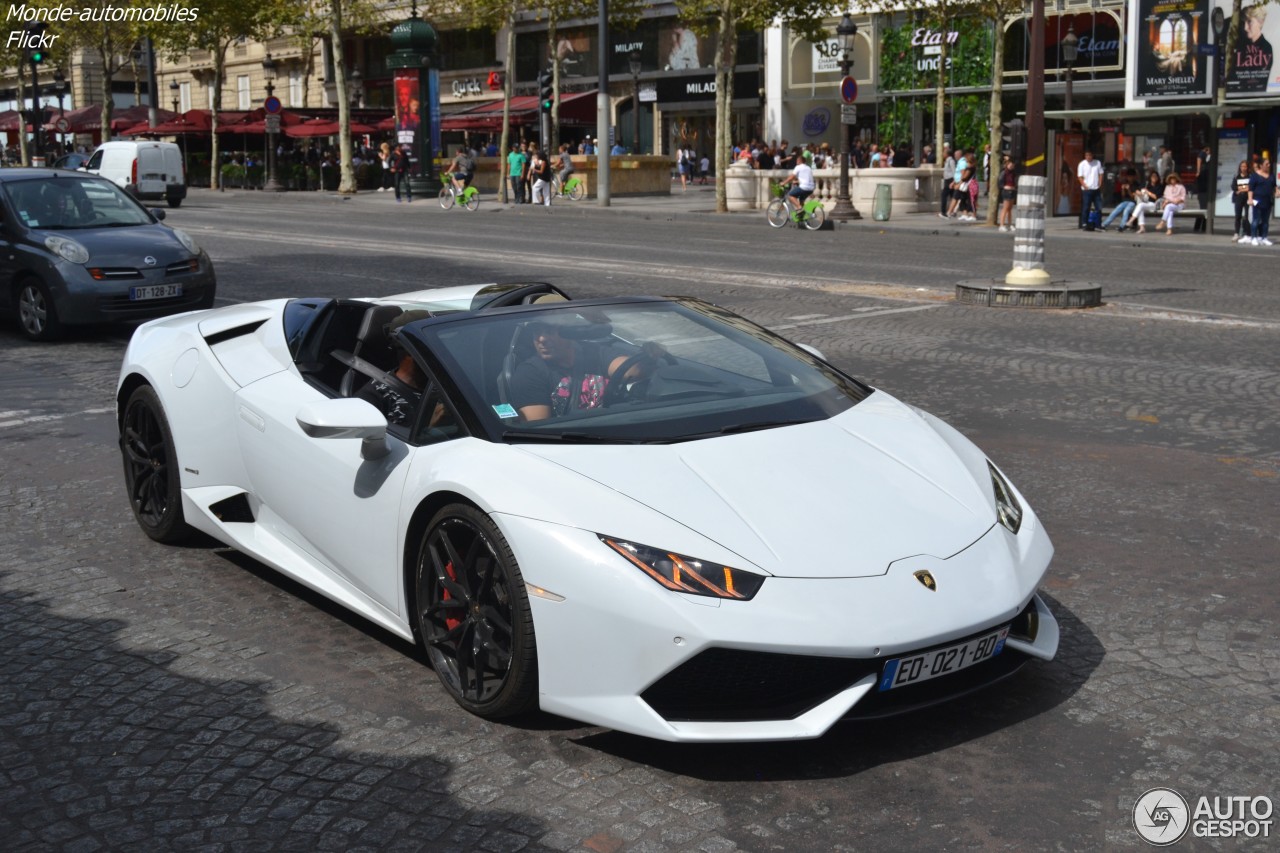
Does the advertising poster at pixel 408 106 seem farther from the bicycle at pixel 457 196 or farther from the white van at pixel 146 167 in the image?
the white van at pixel 146 167

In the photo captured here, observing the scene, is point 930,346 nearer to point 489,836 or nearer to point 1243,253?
point 489,836

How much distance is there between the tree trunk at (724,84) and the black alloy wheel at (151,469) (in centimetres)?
2925

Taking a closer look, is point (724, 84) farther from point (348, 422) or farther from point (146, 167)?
point (348, 422)

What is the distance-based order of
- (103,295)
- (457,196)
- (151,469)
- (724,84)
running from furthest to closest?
(457,196)
(724,84)
(103,295)
(151,469)

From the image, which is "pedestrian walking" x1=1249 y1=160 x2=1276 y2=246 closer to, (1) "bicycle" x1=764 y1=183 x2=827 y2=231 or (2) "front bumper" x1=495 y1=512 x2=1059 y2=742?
(1) "bicycle" x1=764 y1=183 x2=827 y2=231

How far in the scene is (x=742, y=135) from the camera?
54906 mm

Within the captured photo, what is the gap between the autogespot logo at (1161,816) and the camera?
347cm

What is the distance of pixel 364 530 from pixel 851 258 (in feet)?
59.1

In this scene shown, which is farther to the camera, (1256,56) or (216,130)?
(216,130)

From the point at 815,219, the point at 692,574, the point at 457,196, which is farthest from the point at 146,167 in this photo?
the point at 692,574

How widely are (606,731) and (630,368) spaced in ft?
4.12

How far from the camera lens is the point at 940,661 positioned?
3.83 meters

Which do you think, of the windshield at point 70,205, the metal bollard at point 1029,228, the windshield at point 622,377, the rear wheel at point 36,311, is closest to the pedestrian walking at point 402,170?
the metal bollard at point 1029,228

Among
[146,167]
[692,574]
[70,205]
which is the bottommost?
[692,574]
